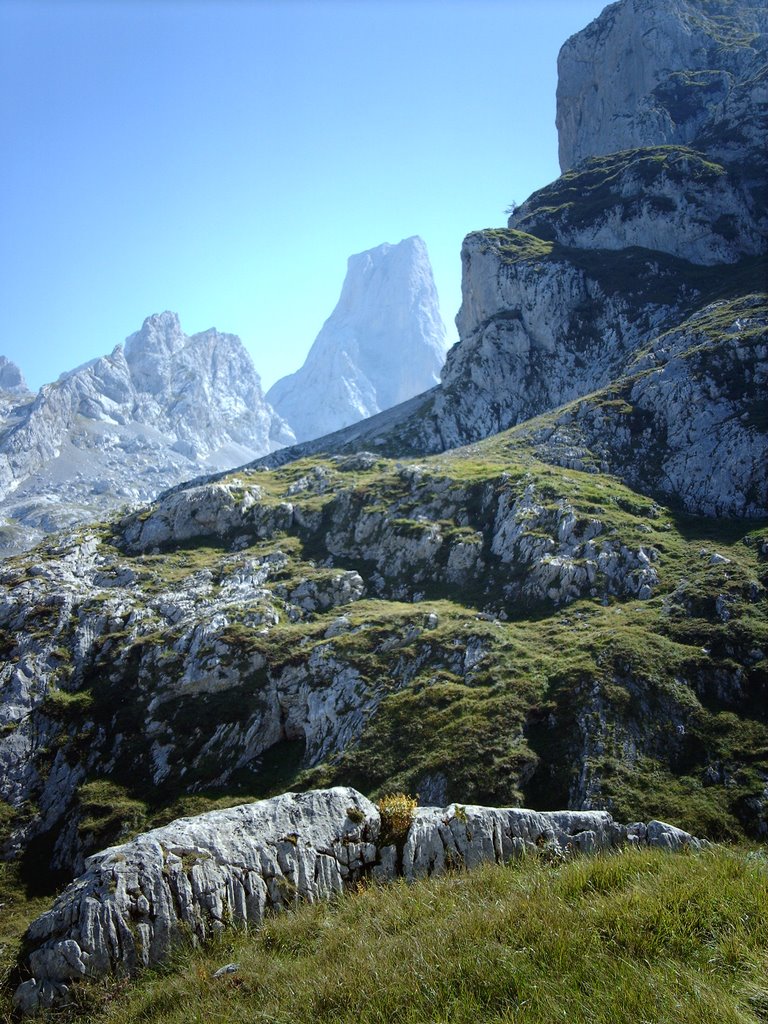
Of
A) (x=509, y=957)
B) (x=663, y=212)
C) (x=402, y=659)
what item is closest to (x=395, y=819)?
(x=509, y=957)

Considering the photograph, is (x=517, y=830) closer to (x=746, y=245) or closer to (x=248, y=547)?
(x=248, y=547)

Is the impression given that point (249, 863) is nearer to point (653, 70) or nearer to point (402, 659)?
point (402, 659)

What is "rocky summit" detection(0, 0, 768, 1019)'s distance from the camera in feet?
53.2

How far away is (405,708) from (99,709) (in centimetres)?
2348

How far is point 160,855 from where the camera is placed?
14.8m

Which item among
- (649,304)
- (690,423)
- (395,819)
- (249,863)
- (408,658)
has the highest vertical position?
(649,304)

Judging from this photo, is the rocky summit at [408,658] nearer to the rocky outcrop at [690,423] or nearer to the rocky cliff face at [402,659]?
the rocky cliff face at [402,659]

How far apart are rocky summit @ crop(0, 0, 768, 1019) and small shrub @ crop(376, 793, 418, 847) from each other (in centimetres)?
13

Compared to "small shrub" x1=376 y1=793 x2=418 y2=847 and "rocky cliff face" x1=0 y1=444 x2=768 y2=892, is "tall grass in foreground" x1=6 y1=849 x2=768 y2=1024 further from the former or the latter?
"rocky cliff face" x1=0 y1=444 x2=768 y2=892

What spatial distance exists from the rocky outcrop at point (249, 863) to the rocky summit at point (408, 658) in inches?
2.4

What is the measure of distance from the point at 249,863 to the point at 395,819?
3868 millimetres

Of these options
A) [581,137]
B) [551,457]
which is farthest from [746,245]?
[581,137]

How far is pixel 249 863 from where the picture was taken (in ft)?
50.1

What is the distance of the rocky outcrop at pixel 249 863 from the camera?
529 inches
